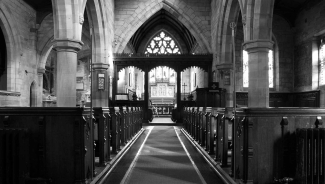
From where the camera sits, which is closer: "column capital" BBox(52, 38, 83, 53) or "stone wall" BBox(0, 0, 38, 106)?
"column capital" BBox(52, 38, 83, 53)

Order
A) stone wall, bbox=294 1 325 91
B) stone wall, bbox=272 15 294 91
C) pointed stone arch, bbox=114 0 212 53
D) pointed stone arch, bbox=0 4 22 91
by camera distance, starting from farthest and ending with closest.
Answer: pointed stone arch, bbox=114 0 212 53
stone wall, bbox=272 15 294 91
stone wall, bbox=294 1 325 91
pointed stone arch, bbox=0 4 22 91

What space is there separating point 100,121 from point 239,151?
7.48ft

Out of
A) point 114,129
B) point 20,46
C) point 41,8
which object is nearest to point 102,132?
point 114,129

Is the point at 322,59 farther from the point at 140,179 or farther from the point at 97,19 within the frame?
the point at 140,179

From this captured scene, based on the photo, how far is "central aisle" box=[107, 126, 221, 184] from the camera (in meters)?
3.90

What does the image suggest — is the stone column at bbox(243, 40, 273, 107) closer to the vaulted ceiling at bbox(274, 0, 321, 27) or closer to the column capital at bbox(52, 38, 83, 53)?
the column capital at bbox(52, 38, 83, 53)

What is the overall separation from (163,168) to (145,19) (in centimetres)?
1127

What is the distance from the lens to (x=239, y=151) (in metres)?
3.48

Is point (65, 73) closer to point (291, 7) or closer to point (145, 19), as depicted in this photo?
point (145, 19)

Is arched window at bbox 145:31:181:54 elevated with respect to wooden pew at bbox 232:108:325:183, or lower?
elevated

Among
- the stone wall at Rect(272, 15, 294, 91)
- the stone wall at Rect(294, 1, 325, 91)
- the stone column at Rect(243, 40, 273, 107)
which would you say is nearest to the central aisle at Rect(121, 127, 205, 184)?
the stone column at Rect(243, 40, 273, 107)

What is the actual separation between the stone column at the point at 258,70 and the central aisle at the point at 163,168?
244 centimetres

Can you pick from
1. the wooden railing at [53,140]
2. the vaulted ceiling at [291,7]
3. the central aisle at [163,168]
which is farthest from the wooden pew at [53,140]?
the vaulted ceiling at [291,7]

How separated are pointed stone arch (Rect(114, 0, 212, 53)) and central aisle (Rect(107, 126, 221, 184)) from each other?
358 inches
